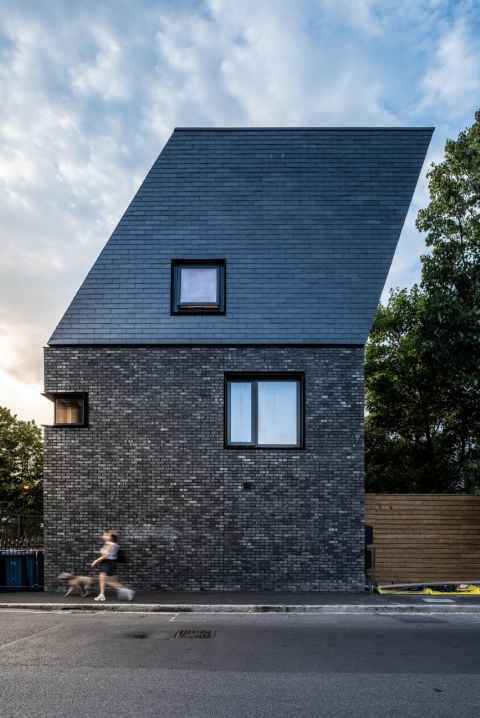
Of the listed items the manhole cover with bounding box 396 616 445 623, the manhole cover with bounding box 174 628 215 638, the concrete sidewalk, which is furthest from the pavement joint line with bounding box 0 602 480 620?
the manhole cover with bounding box 174 628 215 638

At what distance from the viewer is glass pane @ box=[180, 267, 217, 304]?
13.8m

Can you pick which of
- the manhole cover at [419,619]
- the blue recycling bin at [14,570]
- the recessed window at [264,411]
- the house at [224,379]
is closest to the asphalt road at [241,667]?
the manhole cover at [419,619]

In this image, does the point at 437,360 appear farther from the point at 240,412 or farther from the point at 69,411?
the point at 69,411

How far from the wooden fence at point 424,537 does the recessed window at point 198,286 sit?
6.19 m

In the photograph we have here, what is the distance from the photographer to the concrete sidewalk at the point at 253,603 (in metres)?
10.7

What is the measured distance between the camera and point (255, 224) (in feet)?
46.9

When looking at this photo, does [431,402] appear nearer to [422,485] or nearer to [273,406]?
[422,485]

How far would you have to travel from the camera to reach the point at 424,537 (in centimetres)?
1367

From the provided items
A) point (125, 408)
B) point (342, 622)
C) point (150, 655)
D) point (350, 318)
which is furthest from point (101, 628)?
point (350, 318)

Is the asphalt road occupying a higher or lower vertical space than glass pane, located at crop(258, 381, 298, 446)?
lower

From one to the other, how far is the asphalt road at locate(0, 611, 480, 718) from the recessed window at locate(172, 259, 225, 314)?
274 inches

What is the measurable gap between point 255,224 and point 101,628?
9778mm

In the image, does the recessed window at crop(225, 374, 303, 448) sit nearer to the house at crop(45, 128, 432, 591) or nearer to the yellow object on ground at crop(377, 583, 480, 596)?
the house at crop(45, 128, 432, 591)

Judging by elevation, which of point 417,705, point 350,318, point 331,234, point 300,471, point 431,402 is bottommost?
point 417,705
